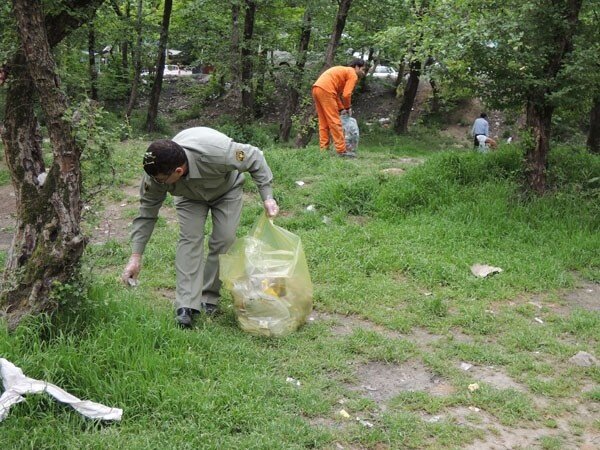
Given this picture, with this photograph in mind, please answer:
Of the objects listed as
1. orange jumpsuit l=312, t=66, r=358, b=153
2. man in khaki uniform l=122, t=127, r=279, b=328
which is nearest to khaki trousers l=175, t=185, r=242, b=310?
man in khaki uniform l=122, t=127, r=279, b=328

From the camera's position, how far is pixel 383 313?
16.4ft

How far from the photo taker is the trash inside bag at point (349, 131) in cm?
996

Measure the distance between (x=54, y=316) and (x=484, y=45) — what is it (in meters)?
5.66

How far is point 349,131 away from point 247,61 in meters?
6.00

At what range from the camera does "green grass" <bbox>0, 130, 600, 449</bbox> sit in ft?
10.8

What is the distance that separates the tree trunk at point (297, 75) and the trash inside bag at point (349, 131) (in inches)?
172

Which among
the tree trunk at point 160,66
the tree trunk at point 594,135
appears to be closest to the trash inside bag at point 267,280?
the tree trunk at point 594,135

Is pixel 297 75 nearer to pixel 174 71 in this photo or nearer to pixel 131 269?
pixel 131 269

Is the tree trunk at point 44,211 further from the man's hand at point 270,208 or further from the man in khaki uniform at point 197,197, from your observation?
the man's hand at point 270,208

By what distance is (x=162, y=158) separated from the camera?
3904mm

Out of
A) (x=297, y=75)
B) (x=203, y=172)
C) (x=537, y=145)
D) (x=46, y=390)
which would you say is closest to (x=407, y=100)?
(x=297, y=75)

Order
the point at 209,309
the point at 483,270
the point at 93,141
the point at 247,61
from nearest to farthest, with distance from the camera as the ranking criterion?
the point at 93,141 < the point at 209,309 < the point at 483,270 < the point at 247,61

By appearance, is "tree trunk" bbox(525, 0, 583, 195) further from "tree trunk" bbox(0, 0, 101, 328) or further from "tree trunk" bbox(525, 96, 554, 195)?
"tree trunk" bbox(0, 0, 101, 328)

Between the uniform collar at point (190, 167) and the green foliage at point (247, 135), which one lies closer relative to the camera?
the uniform collar at point (190, 167)
